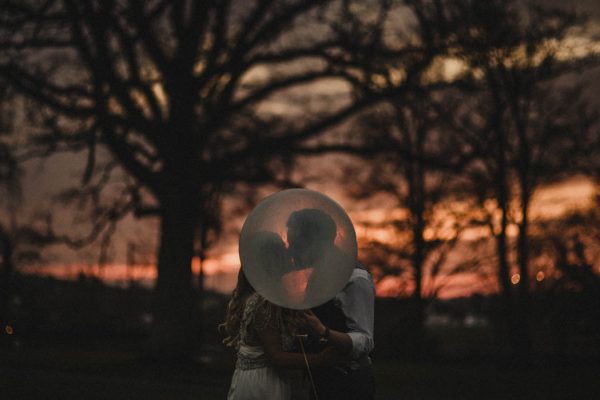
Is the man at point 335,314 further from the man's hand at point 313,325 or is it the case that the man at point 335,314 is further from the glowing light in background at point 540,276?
the glowing light in background at point 540,276

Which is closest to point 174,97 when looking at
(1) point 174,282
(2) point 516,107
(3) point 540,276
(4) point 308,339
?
(1) point 174,282

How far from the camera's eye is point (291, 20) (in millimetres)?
18312

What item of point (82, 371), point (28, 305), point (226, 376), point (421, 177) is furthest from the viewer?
point (28, 305)

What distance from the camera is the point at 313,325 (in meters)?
4.29

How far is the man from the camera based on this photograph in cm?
429

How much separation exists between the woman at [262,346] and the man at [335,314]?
4.7 inches

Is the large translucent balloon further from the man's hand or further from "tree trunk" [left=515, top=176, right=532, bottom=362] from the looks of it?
"tree trunk" [left=515, top=176, right=532, bottom=362]

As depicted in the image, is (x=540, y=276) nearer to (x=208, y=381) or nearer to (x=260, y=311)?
(x=208, y=381)

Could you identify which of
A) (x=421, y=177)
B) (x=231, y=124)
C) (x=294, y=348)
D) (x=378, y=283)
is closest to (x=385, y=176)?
(x=421, y=177)

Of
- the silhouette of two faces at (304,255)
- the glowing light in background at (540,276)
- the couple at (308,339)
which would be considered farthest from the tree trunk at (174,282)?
the glowing light in background at (540,276)

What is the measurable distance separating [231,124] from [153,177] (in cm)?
226

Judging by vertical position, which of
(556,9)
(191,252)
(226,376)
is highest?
(556,9)

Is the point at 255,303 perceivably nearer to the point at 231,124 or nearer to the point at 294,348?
the point at 294,348

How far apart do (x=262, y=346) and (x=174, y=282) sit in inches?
546
